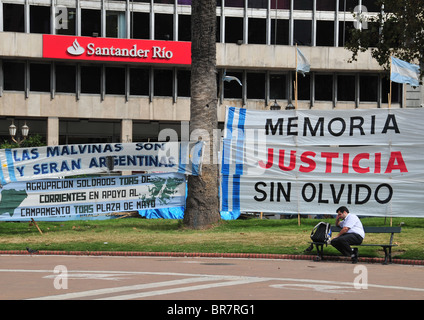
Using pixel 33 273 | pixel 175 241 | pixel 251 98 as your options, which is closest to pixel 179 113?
pixel 251 98

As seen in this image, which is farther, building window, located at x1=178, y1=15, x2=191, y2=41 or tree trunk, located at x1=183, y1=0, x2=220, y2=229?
building window, located at x1=178, y1=15, x2=191, y2=41

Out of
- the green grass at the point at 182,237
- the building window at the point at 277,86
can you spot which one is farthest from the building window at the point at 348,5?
the green grass at the point at 182,237

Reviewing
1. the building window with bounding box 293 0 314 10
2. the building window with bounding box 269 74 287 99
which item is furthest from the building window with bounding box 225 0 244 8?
the building window with bounding box 269 74 287 99

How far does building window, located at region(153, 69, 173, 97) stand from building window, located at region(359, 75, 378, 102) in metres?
13.8

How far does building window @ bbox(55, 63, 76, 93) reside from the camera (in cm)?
5178

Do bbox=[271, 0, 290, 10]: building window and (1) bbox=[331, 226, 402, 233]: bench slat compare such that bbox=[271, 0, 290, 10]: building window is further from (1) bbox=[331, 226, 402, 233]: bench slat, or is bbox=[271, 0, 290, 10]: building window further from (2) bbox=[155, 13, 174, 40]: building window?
(1) bbox=[331, 226, 402, 233]: bench slat

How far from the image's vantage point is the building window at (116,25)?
52.0 meters

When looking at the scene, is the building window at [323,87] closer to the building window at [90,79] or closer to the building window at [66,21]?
the building window at [90,79]

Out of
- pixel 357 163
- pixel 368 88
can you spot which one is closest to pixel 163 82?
pixel 368 88

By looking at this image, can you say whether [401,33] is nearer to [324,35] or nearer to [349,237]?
[349,237]

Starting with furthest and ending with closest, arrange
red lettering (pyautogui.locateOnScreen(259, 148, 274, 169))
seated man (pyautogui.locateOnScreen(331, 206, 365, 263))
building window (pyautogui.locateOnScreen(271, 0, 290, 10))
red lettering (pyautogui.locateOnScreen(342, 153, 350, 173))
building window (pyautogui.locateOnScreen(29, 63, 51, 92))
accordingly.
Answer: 1. building window (pyautogui.locateOnScreen(271, 0, 290, 10))
2. building window (pyautogui.locateOnScreen(29, 63, 51, 92))
3. red lettering (pyautogui.locateOnScreen(259, 148, 274, 169))
4. red lettering (pyautogui.locateOnScreen(342, 153, 350, 173))
5. seated man (pyautogui.locateOnScreen(331, 206, 365, 263))

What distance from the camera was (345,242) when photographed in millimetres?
16359

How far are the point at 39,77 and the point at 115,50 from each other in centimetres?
545
